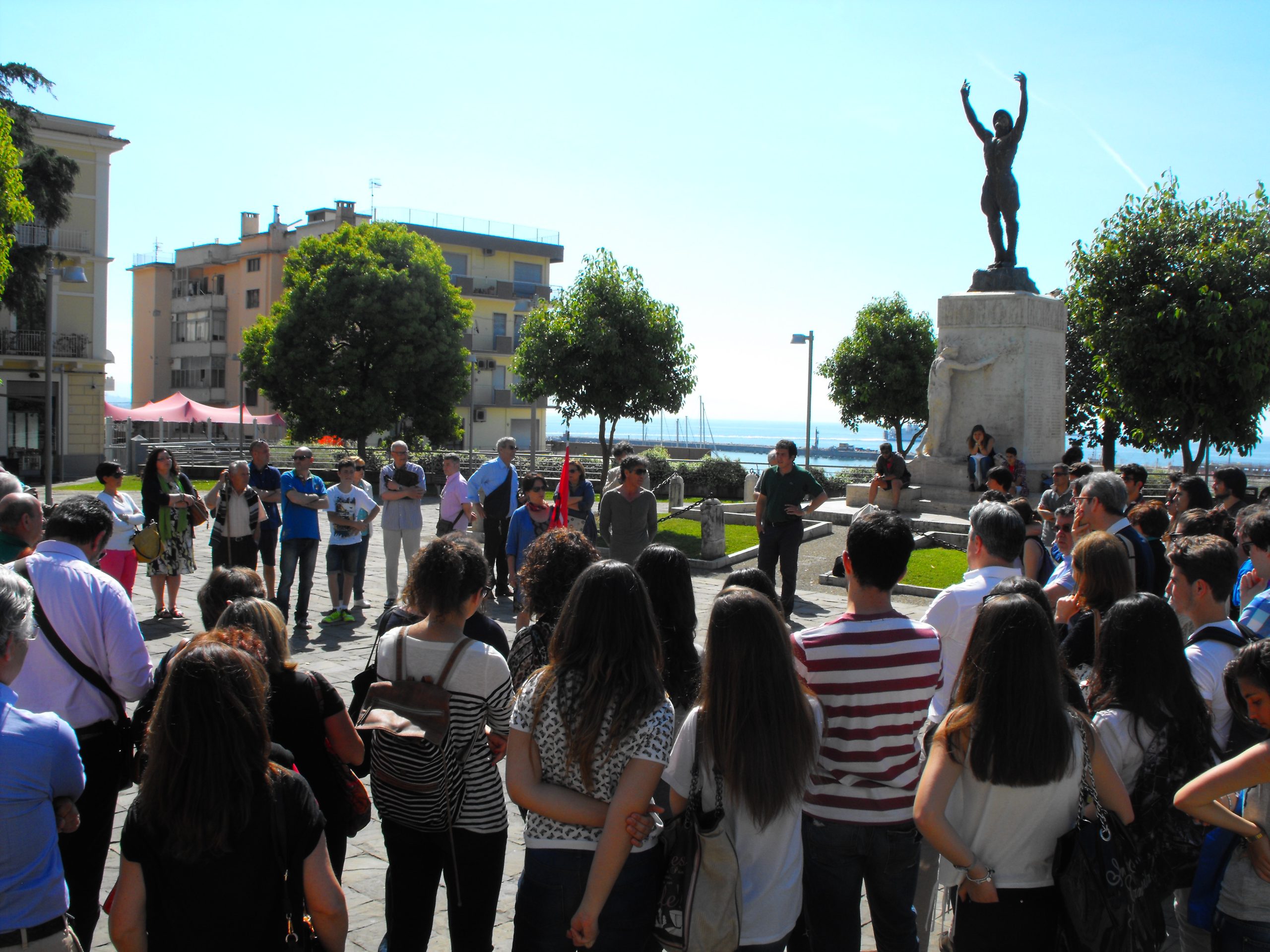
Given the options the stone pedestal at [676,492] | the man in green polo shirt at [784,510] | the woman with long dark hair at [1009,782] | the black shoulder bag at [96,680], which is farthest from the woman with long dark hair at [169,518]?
the stone pedestal at [676,492]

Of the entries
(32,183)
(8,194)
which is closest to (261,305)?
(32,183)

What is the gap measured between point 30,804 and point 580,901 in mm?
1473

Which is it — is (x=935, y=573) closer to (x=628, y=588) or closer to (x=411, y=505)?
(x=411, y=505)

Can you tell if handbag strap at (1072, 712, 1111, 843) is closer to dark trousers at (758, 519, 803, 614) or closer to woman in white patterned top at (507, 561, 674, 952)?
woman in white patterned top at (507, 561, 674, 952)

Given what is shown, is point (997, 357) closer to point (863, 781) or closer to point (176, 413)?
point (863, 781)

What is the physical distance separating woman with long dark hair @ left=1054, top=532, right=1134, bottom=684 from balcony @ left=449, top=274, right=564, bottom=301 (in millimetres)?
49488

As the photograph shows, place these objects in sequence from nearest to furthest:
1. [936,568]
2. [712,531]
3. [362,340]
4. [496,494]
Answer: [496,494] < [936,568] < [712,531] < [362,340]

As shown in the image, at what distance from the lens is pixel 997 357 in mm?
17844

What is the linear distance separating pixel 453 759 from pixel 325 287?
30.9m

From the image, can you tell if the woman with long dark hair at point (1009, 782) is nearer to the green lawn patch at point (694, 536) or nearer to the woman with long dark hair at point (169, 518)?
the woman with long dark hair at point (169, 518)

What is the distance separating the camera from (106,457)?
3694 cm

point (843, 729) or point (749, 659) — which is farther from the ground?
point (749, 659)

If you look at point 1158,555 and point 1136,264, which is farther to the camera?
point 1136,264

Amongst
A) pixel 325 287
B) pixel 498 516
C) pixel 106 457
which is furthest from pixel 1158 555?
pixel 106 457
